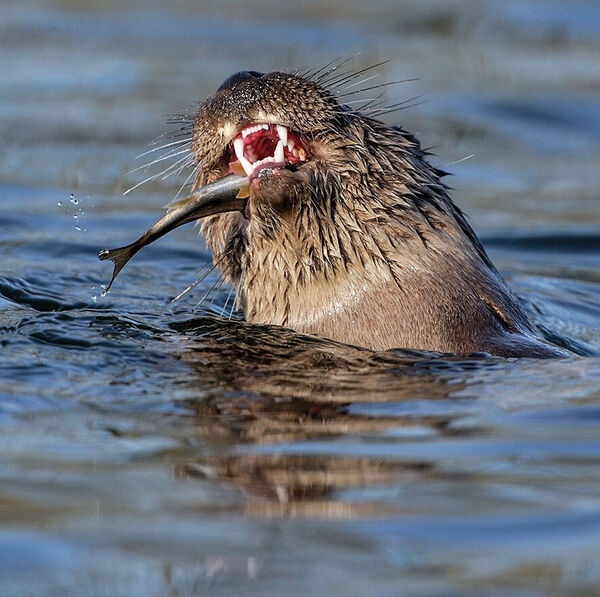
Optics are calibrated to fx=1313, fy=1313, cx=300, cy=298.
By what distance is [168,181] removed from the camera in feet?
30.9

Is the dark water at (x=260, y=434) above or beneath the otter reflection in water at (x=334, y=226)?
beneath

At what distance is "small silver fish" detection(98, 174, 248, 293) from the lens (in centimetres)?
444

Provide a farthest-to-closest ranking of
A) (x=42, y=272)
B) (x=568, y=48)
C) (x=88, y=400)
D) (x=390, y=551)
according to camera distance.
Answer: (x=568, y=48) → (x=42, y=272) → (x=88, y=400) → (x=390, y=551)

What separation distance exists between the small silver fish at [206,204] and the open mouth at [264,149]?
0.07 metres

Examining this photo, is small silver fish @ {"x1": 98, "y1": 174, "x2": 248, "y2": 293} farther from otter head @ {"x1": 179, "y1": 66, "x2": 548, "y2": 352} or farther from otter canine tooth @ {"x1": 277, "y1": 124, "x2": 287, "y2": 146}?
otter canine tooth @ {"x1": 277, "y1": 124, "x2": 287, "y2": 146}

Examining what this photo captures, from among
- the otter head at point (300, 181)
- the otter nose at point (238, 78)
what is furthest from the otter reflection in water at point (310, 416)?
the otter nose at point (238, 78)

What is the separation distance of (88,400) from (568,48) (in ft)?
31.7

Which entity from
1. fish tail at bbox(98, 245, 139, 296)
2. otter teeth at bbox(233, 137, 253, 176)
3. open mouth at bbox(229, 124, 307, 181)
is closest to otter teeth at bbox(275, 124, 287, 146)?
open mouth at bbox(229, 124, 307, 181)

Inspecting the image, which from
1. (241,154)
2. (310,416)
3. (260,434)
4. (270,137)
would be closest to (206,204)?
(241,154)

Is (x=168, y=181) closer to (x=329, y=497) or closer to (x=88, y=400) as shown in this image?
(x=88, y=400)

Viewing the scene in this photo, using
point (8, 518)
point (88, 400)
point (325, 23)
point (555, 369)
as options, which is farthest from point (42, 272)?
point (325, 23)

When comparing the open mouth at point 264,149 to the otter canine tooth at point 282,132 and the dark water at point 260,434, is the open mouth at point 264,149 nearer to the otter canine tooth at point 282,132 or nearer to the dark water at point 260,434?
the otter canine tooth at point 282,132

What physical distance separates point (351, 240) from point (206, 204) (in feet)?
1.73

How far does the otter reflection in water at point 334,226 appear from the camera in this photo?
175 inches
